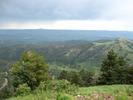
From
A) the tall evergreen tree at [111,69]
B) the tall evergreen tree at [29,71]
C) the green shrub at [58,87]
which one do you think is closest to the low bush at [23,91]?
the green shrub at [58,87]

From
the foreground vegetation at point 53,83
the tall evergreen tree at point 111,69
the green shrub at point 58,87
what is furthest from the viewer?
the tall evergreen tree at point 111,69

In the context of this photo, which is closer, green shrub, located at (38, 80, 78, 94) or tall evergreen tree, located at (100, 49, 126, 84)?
green shrub, located at (38, 80, 78, 94)

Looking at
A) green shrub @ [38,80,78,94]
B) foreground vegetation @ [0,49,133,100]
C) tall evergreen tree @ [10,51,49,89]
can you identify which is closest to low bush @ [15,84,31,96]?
foreground vegetation @ [0,49,133,100]

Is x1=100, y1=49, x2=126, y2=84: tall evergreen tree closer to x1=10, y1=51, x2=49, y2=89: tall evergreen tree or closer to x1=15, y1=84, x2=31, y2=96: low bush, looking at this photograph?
x1=10, y1=51, x2=49, y2=89: tall evergreen tree

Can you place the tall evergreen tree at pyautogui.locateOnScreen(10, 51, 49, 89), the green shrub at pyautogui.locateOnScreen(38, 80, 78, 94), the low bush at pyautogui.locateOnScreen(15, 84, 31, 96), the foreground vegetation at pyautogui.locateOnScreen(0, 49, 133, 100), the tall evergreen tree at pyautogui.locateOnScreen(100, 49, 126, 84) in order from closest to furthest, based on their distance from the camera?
the foreground vegetation at pyautogui.locateOnScreen(0, 49, 133, 100)
the green shrub at pyautogui.locateOnScreen(38, 80, 78, 94)
the low bush at pyautogui.locateOnScreen(15, 84, 31, 96)
the tall evergreen tree at pyautogui.locateOnScreen(10, 51, 49, 89)
the tall evergreen tree at pyautogui.locateOnScreen(100, 49, 126, 84)

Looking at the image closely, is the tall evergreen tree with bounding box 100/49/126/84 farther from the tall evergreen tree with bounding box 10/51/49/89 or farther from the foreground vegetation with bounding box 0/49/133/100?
the tall evergreen tree with bounding box 10/51/49/89

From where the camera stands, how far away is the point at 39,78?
41.1m

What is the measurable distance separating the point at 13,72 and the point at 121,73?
2386cm

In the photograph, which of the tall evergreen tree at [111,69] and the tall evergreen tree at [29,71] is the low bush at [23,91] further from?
the tall evergreen tree at [111,69]

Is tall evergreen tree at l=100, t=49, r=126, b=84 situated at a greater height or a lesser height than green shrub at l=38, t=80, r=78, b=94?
lesser

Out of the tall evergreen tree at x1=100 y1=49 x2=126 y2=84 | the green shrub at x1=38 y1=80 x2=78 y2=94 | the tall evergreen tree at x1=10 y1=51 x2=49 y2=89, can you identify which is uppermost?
the green shrub at x1=38 y1=80 x2=78 y2=94

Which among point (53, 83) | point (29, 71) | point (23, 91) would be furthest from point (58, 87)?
point (29, 71)

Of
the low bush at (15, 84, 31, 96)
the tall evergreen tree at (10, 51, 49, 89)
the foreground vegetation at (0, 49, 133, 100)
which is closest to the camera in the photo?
the foreground vegetation at (0, 49, 133, 100)

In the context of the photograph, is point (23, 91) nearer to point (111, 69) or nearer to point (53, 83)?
point (53, 83)
